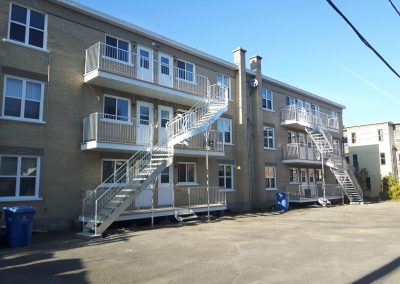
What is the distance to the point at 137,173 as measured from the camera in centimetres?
1645

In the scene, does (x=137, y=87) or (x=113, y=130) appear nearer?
(x=113, y=130)

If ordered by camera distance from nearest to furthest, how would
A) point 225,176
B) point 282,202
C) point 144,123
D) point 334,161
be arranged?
point 144,123
point 225,176
point 282,202
point 334,161

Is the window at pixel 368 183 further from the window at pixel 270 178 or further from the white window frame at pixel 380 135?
the window at pixel 270 178

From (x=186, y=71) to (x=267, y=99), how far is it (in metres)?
9.63

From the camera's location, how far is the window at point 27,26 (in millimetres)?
14539

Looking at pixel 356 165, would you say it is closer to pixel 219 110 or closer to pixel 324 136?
pixel 324 136

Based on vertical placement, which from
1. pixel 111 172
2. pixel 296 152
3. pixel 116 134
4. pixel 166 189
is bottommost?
pixel 166 189

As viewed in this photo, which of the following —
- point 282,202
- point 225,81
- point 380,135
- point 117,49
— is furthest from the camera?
point 380,135

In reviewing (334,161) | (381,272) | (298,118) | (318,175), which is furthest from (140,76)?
(318,175)

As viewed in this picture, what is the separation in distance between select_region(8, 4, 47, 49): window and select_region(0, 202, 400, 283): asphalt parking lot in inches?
307

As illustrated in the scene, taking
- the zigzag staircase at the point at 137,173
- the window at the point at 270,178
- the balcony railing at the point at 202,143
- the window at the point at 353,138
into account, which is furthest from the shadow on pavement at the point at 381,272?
the window at the point at 353,138

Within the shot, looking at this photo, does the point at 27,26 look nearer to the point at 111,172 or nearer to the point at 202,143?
the point at 111,172

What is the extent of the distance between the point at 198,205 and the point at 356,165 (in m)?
32.3

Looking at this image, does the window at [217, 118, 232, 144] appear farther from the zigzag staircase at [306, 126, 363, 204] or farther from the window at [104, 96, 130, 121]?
the zigzag staircase at [306, 126, 363, 204]
